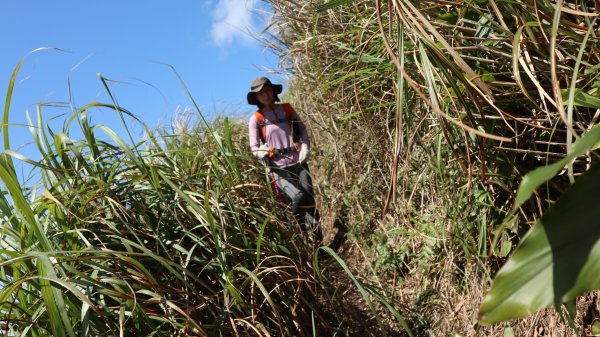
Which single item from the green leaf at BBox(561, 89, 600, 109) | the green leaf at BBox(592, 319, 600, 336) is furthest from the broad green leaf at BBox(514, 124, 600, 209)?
the green leaf at BBox(592, 319, 600, 336)

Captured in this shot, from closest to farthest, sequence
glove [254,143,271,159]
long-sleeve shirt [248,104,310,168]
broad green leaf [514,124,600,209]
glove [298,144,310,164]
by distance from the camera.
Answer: broad green leaf [514,124,600,209], glove [254,143,271,159], glove [298,144,310,164], long-sleeve shirt [248,104,310,168]

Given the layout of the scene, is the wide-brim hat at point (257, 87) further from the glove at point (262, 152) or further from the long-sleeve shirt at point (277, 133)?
the glove at point (262, 152)

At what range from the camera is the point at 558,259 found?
82 centimetres

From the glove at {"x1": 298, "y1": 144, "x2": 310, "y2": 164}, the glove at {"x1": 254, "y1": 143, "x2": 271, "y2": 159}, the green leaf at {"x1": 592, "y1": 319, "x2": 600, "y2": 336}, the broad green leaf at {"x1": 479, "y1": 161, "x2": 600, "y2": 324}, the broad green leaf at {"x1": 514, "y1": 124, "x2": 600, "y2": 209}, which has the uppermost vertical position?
the broad green leaf at {"x1": 514, "y1": 124, "x2": 600, "y2": 209}

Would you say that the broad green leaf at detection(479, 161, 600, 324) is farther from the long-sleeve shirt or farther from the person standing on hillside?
the long-sleeve shirt

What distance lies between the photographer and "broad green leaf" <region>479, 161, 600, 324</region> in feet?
2.64

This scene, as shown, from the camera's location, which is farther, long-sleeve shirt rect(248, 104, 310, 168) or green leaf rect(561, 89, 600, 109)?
long-sleeve shirt rect(248, 104, 310, 168)

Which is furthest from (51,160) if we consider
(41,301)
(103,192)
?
(41,301)

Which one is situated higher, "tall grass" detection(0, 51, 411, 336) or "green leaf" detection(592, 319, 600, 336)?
"tall grass" detection(0, 51, 411, 336)

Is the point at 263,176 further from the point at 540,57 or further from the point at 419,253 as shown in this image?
the point at 540,57

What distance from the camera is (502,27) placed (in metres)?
1.81

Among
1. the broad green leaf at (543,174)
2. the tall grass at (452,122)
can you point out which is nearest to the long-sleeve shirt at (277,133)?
the tall grass at (452,122)

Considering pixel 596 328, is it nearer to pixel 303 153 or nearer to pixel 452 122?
pixel 452 122

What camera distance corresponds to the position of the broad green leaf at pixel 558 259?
0.81 metres
